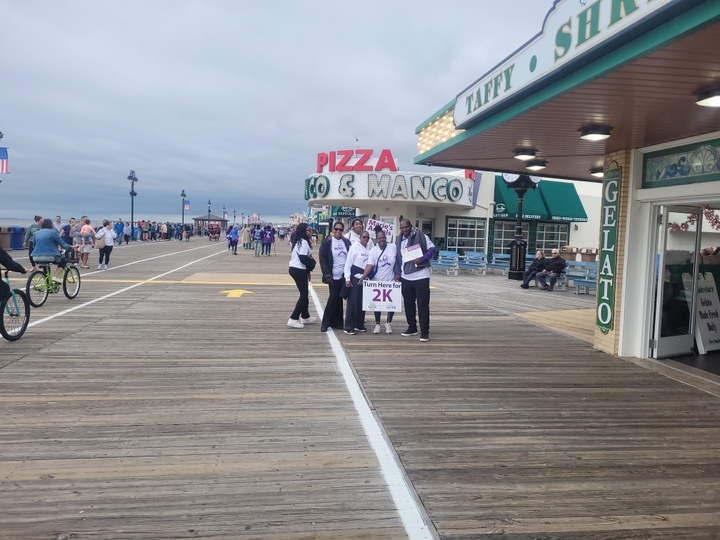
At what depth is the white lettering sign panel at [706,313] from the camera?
8227 mm

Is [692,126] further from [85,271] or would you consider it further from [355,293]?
[85,271]

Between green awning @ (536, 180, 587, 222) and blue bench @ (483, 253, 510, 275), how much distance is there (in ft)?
23.3

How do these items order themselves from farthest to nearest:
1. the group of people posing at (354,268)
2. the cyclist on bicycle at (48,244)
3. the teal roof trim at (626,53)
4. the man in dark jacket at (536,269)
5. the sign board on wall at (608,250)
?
the man in dark jacket at (536,269) → the cyclist on bicycle at (48,244) → the group of people posing at (354,268) → the sign board on wall at (608,250) → the teal roof trim at (626,53)

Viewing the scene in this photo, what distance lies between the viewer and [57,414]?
4.87 metres

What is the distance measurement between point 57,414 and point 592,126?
639 centimetres

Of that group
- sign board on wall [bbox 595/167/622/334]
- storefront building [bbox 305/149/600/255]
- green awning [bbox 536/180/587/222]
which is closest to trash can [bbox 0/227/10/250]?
storefront building [bbox 305/149/600/255]

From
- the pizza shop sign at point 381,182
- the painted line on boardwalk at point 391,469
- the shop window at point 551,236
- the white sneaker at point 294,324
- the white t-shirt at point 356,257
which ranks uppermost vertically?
the pizza shop sign at point 381,182

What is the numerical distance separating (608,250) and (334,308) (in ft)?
13.8

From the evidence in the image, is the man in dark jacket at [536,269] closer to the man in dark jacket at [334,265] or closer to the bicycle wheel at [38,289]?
the man in dark jacket at [334,265]

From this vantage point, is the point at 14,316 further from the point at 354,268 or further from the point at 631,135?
the point at 631,135

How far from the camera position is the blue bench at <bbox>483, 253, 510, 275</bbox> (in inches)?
869

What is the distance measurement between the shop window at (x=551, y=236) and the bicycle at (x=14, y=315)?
27178 millimetres

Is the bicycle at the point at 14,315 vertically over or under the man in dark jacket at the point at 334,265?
under

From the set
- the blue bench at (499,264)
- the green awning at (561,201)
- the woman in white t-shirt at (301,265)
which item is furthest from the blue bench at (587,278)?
the green awning at (561,201)
